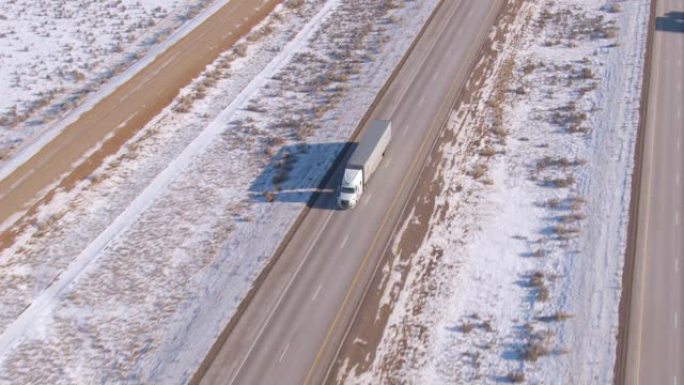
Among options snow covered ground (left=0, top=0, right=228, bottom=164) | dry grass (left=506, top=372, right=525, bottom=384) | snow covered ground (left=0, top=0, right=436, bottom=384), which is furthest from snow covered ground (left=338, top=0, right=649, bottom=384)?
snow covered ground (left=0, top=0, right=228, bottom=164)

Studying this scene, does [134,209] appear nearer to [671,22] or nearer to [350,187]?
[350,187]

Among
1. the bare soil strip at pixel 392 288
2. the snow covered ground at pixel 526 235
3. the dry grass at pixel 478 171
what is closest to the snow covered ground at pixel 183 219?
the bare soil strip at pixel 392 288

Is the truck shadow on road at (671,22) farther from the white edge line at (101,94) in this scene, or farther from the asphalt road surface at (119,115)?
the white edge line at (101,94)

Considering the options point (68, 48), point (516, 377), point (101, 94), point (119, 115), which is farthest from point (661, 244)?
point (68, 48)

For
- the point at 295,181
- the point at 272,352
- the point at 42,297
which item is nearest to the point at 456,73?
the point at 295,181

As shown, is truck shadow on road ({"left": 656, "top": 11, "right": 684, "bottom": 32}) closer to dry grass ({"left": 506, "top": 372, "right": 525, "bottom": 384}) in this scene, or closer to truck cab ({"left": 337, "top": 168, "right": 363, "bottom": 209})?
truck cab ({"left": 337, "top": 168, "right": 363, "bottom": 209})

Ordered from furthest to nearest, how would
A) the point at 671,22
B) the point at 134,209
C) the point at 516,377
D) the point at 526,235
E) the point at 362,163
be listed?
the point at 671,22 → the point at 134,209 → the point at 362,163 → the point at 526,235 → the point at 516,377
